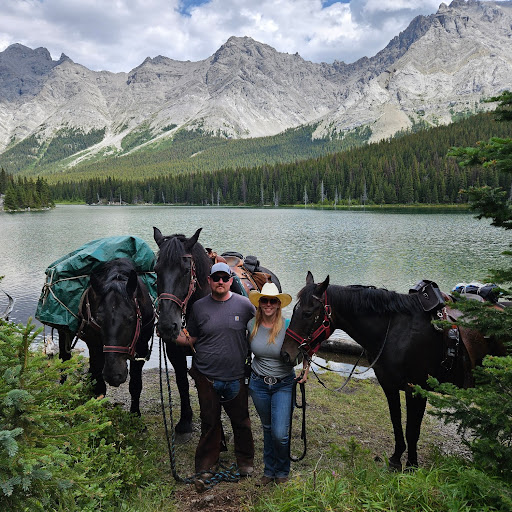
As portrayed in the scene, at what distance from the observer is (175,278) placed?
487 centimetres

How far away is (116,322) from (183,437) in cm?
259

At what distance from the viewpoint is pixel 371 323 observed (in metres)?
5.38

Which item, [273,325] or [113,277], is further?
[113,277]

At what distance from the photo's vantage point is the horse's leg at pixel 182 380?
5916 mm

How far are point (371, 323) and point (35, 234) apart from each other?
50503 millimetres

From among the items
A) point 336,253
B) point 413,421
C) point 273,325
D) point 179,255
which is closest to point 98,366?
point 179,255

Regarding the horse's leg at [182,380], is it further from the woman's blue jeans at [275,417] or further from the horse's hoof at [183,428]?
the woman's blue jeans at [275,417]

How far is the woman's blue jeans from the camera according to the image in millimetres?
4641

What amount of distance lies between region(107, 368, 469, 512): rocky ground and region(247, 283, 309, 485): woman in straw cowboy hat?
0.30 metres

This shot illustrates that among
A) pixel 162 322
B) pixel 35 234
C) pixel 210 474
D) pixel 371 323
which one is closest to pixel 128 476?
pixel 210 474

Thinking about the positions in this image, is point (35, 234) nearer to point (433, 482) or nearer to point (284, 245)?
point (284, 245)

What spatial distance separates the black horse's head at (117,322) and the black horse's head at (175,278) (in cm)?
54

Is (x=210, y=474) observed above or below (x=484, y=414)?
below

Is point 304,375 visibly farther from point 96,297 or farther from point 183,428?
point 96,297
